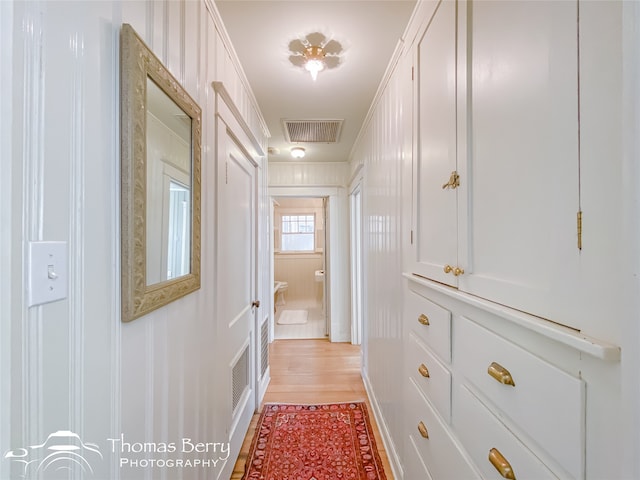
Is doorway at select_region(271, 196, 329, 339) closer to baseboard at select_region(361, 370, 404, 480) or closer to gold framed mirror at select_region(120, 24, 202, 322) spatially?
baseboard at select_region(361, 370, 404, 480)

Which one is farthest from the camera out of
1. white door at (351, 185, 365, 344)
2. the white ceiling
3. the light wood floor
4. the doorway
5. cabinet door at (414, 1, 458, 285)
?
the doorway

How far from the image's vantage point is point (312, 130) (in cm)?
291

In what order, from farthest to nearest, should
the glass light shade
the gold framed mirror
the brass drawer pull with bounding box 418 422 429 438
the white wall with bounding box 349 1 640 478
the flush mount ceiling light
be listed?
1. the glass light shade
2. the flush mount ceiling light
3. the brass drawer pull with bounding box 418 422 429 438
4. the gold framed mirror
5. the white wall with bounding box 349 1 640 478

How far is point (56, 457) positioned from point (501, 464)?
946mm

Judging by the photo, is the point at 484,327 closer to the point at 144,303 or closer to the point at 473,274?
the point at 473,274

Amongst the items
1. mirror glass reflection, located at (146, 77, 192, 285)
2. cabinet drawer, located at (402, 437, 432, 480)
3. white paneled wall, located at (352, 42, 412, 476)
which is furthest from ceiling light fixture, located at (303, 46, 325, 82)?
cabinet drawer, located at (402, 437, 432, 480)

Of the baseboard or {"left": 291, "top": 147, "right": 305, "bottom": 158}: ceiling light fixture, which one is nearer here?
the baseboard

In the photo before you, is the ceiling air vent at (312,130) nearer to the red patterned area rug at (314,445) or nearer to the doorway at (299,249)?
the red patterned area rug at (314,445)

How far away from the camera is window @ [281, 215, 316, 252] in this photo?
6578mm

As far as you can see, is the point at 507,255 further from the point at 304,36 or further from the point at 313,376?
the point at 313,376

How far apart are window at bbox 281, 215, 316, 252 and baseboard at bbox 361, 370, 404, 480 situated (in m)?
4.14

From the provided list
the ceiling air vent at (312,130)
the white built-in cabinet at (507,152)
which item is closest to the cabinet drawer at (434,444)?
the white built-in cabinet at (507,152)

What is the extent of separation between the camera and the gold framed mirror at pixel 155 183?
2.50 feet

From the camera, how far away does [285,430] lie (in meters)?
2.15
